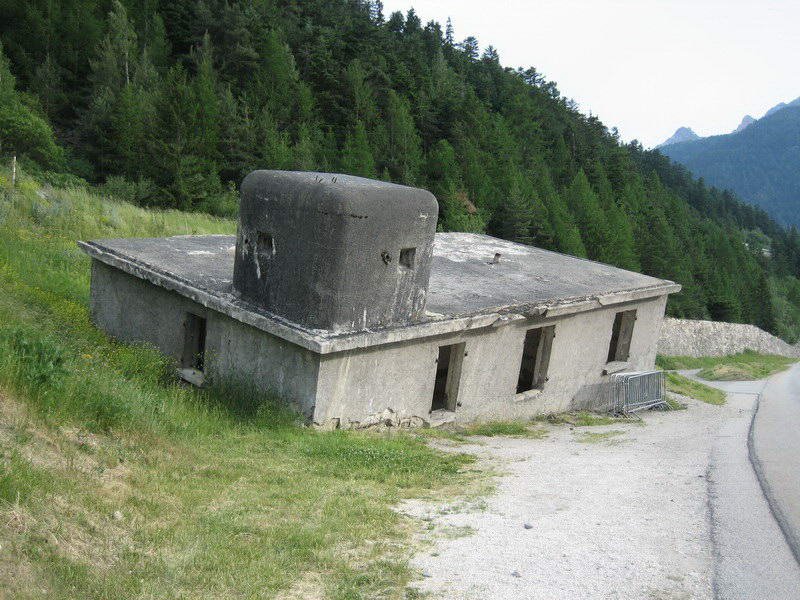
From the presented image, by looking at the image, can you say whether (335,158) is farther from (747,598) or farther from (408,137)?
(747,598)

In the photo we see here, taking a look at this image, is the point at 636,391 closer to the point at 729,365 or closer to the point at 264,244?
the point at 264,244

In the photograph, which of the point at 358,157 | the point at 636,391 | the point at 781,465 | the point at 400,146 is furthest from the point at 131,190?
the point at 781,465

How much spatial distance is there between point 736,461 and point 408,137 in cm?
3712

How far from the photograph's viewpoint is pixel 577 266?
17031 millimetres

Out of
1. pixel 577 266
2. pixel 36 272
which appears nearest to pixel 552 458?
pixel 577 266

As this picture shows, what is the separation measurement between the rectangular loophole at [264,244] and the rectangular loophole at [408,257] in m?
1.72

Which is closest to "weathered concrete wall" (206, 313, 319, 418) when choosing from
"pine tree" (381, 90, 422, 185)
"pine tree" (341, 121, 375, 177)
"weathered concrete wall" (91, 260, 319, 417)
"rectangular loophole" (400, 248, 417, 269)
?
"weathered concrete wall" (91, 260, 319, 417)

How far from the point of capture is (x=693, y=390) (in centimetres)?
2114

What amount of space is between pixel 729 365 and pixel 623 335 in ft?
61.2

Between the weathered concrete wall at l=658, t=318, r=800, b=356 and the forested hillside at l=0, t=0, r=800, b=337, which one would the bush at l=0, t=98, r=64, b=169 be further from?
the weathered concrete wall at l=658, t=318, r=800, b=356

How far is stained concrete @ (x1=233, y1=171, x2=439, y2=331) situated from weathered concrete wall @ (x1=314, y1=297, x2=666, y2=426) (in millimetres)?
583

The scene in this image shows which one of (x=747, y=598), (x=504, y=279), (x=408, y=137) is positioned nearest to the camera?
(x=747, y=598)

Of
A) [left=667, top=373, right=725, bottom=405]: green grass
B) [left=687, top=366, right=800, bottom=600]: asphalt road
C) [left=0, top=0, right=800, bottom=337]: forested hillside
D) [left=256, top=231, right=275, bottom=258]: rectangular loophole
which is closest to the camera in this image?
[left=687, top=366, right=800, bottom=600]: asphalt road

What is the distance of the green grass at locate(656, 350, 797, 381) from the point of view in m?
28.8
